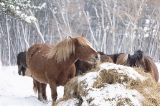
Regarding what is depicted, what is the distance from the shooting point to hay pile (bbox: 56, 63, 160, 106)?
12.5 ft

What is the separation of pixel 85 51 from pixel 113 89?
1718 millimetres

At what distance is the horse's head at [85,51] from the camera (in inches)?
209

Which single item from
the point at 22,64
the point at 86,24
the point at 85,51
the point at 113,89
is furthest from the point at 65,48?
the point at 86,24

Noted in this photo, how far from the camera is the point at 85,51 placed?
18.1 ft

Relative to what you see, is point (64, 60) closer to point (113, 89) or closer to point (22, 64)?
point (113, 89)

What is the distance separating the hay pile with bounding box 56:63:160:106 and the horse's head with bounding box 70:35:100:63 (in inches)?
34.9

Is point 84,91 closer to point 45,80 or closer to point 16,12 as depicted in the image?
point 45,80

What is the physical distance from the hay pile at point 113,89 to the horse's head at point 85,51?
2.90 feet

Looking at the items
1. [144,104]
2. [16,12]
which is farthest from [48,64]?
[16,12]

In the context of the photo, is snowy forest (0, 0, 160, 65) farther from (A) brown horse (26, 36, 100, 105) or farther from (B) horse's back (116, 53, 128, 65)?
(A) brown horse (26, 36, 100, 105)

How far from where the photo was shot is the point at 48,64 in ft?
20.2

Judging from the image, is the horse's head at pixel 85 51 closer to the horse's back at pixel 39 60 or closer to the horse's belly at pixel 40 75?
the horse's back at pixel 39 60

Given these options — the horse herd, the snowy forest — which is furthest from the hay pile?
the snowy forest

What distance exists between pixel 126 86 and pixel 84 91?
648mm
